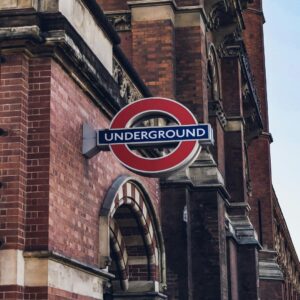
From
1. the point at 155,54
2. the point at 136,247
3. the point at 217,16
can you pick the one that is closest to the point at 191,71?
the point at 155,54

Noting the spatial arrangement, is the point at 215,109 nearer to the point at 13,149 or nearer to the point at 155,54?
the point at 155,54

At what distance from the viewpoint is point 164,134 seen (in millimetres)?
11047

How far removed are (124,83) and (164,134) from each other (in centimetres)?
356

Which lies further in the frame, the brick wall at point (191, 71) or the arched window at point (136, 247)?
the brick wall at point (191, 71)

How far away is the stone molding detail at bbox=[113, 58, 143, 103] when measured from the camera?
13.9m

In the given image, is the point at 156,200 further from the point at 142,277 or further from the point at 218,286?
the point at 218,286

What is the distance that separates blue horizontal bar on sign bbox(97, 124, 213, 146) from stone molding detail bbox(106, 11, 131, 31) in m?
9.00

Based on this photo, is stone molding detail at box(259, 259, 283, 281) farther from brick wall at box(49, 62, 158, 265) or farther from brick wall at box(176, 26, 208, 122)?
brick wall at box(49, 62, 158, 265)

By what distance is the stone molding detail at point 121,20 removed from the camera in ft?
65.1

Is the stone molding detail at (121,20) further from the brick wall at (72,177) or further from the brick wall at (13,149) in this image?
the brick wall at (13,149)

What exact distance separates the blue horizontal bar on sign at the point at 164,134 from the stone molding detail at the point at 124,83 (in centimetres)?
279

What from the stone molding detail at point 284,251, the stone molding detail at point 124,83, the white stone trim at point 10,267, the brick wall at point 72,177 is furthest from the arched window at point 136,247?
the stone molding detail at point 284,251

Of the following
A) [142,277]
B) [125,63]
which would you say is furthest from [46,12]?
[142,277]

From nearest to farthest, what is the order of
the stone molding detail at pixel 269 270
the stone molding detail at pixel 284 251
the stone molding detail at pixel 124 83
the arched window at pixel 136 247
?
the stone molding detail at pixel 124 83 < the arched window at pixel 136 247 < the stone molding detail at pixel 269 270 < the stone molding detail at pixel 284 251
